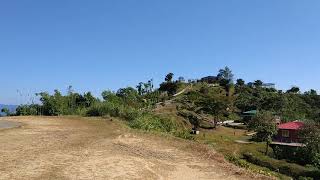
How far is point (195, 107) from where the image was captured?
6862cm

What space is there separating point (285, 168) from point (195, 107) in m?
34.5

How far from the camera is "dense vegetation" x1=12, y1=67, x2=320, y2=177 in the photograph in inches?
1163

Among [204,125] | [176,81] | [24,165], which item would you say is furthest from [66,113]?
[176,81]

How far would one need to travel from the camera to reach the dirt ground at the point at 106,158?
32.0 feet

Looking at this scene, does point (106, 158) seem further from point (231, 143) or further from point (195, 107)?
point (195, 107)

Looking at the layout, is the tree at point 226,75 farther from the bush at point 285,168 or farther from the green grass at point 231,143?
the bush at point 285,168

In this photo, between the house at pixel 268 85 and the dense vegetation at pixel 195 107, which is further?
the house at pixel 268 85

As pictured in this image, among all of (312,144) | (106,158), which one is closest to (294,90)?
(312,144)

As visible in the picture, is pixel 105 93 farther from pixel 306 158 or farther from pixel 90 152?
pixel 90 152

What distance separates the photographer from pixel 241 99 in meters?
91.4

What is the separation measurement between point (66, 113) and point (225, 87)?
2532 inches

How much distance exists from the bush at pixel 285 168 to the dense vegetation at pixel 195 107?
0.68 feet

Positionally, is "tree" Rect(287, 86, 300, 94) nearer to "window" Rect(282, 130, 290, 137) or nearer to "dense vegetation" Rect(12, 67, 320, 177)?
"dense vegetation" Rect(12, 67, 320, 177)

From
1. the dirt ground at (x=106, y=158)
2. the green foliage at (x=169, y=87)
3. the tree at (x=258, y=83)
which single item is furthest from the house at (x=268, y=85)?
the dirt ground at (x=106, y=158)
